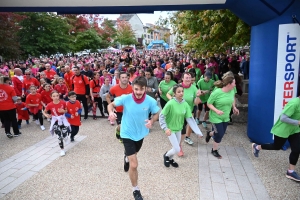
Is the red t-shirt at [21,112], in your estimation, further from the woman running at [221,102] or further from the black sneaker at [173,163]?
the woman running at [221,102]

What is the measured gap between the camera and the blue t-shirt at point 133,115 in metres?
3.67

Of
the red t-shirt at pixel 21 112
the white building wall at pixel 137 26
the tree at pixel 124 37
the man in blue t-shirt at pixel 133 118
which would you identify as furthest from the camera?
the white building wall at pixel 137 26

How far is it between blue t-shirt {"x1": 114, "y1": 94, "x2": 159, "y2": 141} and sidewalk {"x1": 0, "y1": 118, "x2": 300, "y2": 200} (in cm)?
109

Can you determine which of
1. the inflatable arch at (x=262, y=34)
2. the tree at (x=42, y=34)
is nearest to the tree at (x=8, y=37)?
the tree at (x=42, y=34)

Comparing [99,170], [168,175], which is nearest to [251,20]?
[168,175]

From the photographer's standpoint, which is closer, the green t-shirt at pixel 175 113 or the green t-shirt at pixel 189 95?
the green t-shirt at pixel 175 113

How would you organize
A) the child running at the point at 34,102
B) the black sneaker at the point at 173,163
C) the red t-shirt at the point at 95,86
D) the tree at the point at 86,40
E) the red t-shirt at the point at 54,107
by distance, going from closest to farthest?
the black sneaker at the point at 173,163 → the red t-shirt at the point at 54,107 → the child running at the point at 34,102 → the red t-shirt at the point at 95,86 → the tree at the point at 86,40

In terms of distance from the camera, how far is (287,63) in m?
5.21

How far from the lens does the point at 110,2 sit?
5.56m

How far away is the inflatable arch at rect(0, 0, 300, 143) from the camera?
5105 millimetres

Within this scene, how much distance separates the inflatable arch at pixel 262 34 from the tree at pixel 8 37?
15442 millimetres

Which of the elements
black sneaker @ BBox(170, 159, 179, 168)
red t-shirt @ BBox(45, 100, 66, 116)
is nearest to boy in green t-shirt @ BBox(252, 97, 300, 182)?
black sneaker @ BBox(170, 159, 179, 168)

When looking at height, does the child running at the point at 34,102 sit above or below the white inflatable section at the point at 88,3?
below

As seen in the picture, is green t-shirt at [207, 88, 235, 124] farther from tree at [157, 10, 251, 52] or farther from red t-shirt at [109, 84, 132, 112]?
tree at [157, 10, 251, 52]
